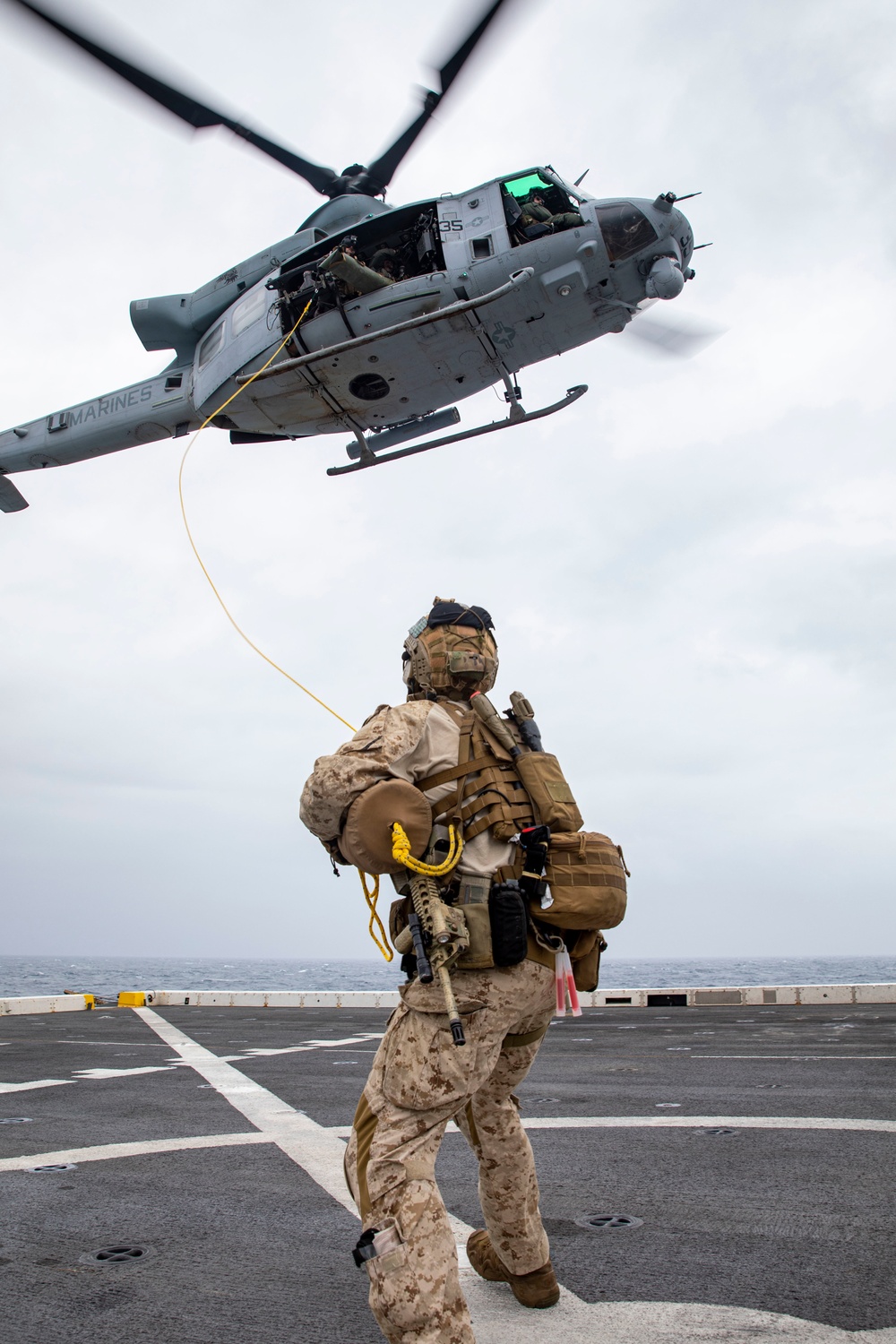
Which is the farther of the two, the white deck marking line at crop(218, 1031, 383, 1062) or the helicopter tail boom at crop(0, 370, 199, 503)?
the helicopter tail boom at crop(0, 370, 199, 503)

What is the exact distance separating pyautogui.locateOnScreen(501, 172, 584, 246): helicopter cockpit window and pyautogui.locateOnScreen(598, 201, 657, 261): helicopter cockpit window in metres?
0.41

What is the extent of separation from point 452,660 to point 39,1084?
6.88 m

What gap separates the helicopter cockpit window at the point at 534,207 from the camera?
504 inches

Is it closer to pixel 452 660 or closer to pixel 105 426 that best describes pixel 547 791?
pixel 452 660

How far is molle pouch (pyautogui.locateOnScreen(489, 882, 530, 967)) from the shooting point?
288 centimetres

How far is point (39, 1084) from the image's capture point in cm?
794

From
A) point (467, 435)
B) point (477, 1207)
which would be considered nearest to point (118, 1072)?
point (477, 1207)

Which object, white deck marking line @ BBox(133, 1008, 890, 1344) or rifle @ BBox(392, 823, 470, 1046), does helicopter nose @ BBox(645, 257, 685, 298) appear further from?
white deck marking line @ BBox(133, 1008, 890, 1344)

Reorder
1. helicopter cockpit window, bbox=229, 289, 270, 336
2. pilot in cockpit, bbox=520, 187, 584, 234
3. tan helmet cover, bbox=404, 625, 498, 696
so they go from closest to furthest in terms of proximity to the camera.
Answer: tan helmet cover, bbox=404, 625, 498, 696, pilot in cockpit, bbox=520, 187, 584, 234, helicopter cockpit window, bbox=229, 289, 270, 336

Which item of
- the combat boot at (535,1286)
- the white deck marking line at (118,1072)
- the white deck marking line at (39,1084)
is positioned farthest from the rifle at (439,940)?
the white deck marking line at (118,1072)

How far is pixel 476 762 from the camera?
3.12 meters

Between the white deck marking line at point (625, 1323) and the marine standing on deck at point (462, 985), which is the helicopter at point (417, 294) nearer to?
the marine standing on deck at point (462, 985)

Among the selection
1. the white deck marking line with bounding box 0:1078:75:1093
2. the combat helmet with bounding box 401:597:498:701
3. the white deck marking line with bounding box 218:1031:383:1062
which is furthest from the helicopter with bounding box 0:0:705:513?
the combat helmet with bounding box 401:597:498:701

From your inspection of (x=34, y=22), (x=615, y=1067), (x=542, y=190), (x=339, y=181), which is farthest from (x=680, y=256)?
(x=615, y=1067)
